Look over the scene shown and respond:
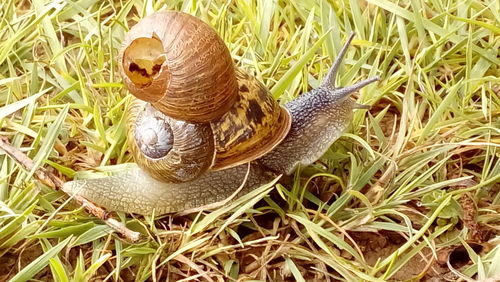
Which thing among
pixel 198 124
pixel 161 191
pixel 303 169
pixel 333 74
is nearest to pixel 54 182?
pixel 161 191

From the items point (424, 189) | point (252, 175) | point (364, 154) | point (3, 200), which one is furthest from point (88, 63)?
point (424, 189)

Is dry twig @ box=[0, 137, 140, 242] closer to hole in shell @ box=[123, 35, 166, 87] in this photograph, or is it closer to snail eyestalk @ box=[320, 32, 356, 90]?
hole in shell @ box=[123, 35, 166, 87]

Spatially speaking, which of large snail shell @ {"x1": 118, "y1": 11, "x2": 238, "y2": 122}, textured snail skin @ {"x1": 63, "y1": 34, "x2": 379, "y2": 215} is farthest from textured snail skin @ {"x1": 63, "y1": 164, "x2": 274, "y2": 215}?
large snail shell @ {"x1": 118, "y1": 11, "x2": 238, "y2": 122}

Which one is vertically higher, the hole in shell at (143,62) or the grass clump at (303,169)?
the hole in shell at (143,62)

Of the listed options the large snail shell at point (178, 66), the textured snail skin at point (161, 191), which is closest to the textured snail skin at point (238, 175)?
the textured snail skin at point (161, 191)

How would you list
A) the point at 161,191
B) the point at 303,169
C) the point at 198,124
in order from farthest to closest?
the point at 303,169 < the point at 161,191 < the point at 198,124

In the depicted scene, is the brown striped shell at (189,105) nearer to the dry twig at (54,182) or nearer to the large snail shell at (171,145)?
the large snail shell at (171,145)

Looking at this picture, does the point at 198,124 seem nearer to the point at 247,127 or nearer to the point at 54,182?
the point at 247,127
